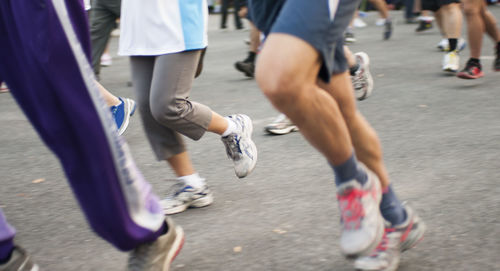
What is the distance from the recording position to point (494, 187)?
334cm

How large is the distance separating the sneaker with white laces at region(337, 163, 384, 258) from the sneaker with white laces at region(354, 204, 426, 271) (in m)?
0.15

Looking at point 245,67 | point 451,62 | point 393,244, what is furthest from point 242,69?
point 393,244

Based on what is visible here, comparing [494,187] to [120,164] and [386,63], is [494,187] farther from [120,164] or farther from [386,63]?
[386,63]

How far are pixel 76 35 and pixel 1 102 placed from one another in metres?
5.46

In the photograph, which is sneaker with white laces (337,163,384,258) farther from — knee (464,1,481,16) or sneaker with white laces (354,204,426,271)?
knee (464,1,481,16)

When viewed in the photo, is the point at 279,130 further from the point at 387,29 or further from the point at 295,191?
the point at 387,29

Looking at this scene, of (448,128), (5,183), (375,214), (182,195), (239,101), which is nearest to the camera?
(375,214)

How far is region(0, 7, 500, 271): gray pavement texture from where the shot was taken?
268 centimetres

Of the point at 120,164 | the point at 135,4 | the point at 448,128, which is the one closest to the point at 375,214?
the point at 120,164

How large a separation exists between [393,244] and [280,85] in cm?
81

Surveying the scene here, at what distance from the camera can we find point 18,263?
2.47 meters

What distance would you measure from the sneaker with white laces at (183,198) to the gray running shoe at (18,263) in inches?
37.0

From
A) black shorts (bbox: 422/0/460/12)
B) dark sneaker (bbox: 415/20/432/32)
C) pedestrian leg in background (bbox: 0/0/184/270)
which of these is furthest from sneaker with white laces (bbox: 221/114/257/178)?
dark sneaker (bbox: 415/20/432/32)

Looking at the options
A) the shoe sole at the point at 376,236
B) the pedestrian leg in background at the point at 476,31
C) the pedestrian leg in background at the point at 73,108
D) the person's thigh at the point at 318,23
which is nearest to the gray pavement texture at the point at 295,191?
the pedestrian leg in background at the point at 476,31
